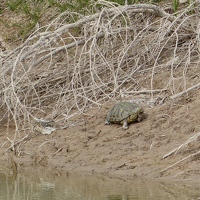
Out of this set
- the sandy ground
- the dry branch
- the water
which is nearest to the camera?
the water

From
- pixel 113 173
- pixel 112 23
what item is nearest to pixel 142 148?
pixel 113 173

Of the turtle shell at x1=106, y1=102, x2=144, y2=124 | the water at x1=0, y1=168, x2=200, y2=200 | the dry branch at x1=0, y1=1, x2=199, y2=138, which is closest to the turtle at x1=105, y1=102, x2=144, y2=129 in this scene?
the turtle shell at x1=106, y1=102, x2=144, y2=124

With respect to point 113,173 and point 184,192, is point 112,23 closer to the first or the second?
point 113,173

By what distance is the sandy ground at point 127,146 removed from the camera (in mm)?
5791

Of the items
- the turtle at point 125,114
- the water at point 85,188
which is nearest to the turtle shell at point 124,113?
the turtle at point 125,114

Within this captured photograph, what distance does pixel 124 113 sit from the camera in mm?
6586

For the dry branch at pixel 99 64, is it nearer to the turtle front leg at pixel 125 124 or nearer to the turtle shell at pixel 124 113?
the turtle shell at pixel 124 113

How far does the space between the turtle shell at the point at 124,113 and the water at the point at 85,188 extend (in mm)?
797

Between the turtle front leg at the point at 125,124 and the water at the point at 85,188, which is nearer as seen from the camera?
the water at the point at 85,188

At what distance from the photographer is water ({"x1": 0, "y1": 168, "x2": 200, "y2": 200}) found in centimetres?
515

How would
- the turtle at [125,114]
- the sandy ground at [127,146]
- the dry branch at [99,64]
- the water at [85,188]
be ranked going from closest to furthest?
1. the water at [85,188]
2. the sandy ground at [127,146]
3. the turtle at [125,114]
4. the dry branch at [99,64]

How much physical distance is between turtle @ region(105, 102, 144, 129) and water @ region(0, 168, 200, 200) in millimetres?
797

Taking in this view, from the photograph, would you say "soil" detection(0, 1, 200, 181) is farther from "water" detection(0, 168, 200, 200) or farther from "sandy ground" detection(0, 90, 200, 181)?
"water" detection(0, 168, 200, 200)

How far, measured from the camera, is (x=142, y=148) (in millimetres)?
6176
